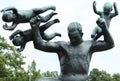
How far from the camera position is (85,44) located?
7453 millimetres

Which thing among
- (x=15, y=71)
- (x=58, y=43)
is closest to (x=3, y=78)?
(x=15, y=71)

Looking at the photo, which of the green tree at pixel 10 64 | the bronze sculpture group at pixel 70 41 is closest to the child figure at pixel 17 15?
the bronze sculpture group at pixel 70 41

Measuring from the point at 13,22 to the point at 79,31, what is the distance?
948 millimetres

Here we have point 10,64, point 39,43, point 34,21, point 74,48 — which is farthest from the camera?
point 10,64

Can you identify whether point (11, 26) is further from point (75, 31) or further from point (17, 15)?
point (75, 31)

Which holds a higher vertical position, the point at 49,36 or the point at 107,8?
the point at 107,8

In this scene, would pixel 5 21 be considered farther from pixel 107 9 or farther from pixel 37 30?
pixel 107 9

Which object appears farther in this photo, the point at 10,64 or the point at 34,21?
the point at 10,64

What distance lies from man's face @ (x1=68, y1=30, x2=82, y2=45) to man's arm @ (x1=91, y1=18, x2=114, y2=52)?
0.26 metres

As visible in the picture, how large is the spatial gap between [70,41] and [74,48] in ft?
0.38

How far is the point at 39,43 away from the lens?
24.0 feet

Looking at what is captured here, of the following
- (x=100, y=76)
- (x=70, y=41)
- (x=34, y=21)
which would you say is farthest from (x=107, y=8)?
(x=100, y=76)

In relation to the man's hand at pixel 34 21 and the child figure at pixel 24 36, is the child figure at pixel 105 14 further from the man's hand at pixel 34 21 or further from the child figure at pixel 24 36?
the man's hand at pixel 34 21

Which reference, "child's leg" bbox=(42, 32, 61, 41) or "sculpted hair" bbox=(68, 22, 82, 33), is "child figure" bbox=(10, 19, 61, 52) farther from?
"sculpted hair" bbox=(68, 22, 82, 33)
